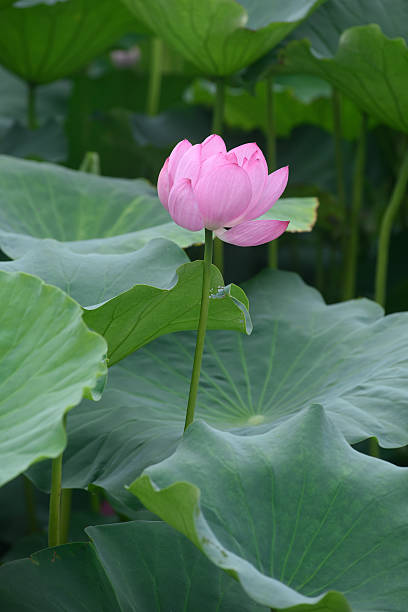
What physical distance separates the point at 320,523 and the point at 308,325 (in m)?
0.54

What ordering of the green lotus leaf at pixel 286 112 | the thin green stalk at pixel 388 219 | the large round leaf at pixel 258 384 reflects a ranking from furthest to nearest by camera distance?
the green lotus leaf at pixel 286 112, the thin green stalk at pixel 388 219, the large round leaf at pixel 258 384

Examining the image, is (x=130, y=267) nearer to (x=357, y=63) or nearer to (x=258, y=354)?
(x=258, y=354)

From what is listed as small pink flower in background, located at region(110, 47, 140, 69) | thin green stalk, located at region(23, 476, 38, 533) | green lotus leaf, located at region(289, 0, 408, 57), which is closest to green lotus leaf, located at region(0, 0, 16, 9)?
green lotus leaf, located at region(289, 0, 408, 57)

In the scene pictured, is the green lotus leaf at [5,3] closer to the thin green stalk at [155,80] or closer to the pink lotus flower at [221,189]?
the thin green stalk at [155,80]

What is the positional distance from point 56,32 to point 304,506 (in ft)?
4.80

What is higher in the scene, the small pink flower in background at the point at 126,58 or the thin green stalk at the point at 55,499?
the thin green stalk at the point at 55,499

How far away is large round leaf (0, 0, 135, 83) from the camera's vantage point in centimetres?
180

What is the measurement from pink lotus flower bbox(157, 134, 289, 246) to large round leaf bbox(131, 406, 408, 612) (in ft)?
0.69

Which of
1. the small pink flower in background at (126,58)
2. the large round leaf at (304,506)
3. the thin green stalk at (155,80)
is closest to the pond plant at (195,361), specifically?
the large round leaf at (304,506)

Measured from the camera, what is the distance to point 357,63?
1306 millimetres

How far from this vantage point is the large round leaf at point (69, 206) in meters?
1.34

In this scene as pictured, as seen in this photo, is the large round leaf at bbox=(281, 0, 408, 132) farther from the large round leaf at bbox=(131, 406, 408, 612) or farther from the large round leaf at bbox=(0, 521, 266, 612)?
the large round leaf at bbox=(0, 521, 266, 612)

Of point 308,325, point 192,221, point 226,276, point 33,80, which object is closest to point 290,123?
point 226,276

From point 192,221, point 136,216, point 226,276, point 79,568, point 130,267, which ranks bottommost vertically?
point 226,276
